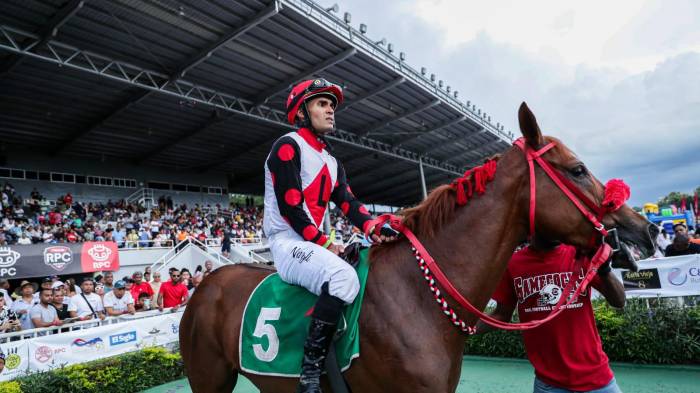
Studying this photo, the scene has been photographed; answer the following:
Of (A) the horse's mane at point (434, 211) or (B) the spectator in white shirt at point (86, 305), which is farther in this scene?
(B) the spectator in white shirt at point (86, 305)

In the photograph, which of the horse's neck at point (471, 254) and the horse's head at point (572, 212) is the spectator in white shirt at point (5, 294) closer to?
the horse's neck at point (471, 254)

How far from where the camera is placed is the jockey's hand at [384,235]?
232 cm

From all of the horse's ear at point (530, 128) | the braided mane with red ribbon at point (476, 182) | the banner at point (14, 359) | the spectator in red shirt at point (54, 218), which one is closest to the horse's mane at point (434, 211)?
the braided mane with red ribbon at point (476, 182)

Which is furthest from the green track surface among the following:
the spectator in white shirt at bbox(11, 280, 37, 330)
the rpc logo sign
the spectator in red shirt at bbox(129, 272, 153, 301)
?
the rpc logo sign

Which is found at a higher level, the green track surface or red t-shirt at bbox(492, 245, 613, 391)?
red t-shirt at bbox(492, 245, 613, 391)

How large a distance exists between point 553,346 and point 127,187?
24.6 meters

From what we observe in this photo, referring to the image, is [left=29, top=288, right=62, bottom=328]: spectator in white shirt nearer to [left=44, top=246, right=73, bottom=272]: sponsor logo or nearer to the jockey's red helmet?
[left=44, top=246, right=73, bottom=272]: sponsor logo

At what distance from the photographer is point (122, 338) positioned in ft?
24.1

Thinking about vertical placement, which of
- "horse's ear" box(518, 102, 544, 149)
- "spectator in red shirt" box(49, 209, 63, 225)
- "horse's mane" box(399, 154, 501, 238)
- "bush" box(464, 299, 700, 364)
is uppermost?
"spectator in red shirt" box(49, 209, 63, 225)

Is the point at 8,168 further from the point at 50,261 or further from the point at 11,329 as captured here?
the point at 11,329

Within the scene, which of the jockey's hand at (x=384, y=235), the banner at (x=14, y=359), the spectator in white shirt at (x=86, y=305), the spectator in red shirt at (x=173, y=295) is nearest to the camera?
the jockey's hand at (x=384, y=235)

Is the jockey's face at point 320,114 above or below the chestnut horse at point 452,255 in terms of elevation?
above

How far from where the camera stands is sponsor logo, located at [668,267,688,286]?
6234mm

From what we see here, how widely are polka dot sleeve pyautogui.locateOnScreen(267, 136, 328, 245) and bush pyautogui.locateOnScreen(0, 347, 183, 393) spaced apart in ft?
17.2
